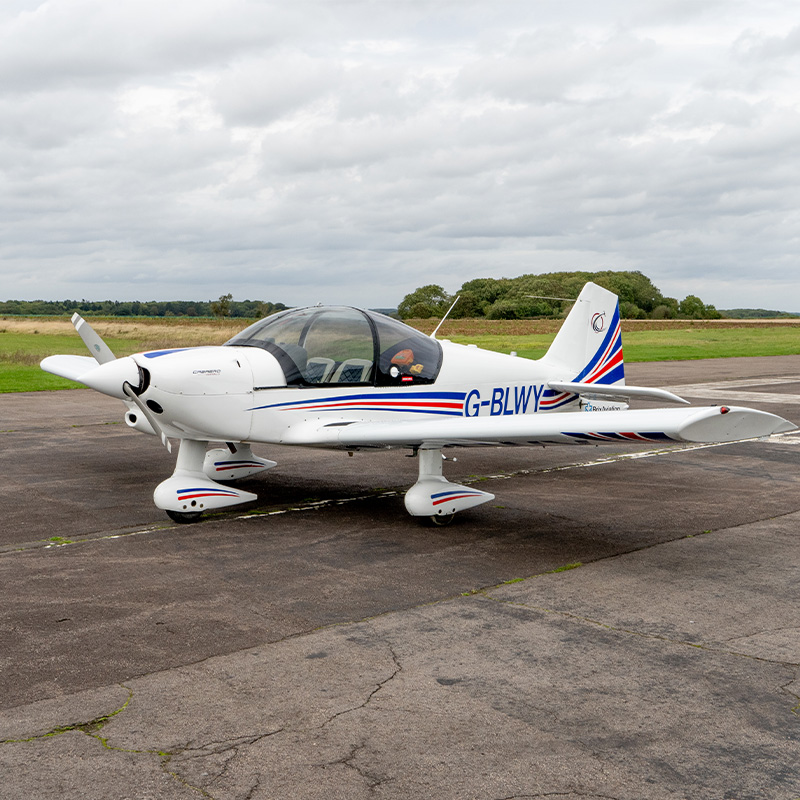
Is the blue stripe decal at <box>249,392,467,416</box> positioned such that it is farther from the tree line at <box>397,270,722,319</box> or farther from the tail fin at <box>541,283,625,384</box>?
the tree line at <box>397,270,722,319</box>

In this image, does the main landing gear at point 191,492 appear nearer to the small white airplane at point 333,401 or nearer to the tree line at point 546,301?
the small white airplane at point 333,401

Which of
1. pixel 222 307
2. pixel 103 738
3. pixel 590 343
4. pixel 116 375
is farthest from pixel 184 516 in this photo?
pixel 222 307

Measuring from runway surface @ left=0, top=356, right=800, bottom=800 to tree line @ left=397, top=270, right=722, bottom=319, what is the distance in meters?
66.6

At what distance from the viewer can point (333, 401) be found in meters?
8.54

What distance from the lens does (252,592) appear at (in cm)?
614

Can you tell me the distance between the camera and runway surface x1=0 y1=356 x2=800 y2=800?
370 cm

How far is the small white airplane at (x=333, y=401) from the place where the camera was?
767cm

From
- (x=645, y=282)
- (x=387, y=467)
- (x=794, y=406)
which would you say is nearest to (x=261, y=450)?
(x=387, y=467)

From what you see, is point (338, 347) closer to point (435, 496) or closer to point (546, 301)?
point (435, 496)

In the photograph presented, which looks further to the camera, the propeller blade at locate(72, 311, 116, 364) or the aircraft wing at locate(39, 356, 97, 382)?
the aircraft wing at locate(39, 356, 97, 382)

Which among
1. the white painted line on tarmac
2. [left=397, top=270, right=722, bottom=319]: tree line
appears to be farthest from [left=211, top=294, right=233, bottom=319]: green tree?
the white painted line on tarmac

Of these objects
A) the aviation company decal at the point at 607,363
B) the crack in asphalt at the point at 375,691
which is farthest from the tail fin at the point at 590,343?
the crack in asphalt at the point at 375,691

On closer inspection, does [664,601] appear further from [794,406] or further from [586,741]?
[794,406]

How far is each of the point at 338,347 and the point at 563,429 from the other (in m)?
2.60
